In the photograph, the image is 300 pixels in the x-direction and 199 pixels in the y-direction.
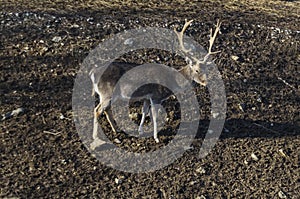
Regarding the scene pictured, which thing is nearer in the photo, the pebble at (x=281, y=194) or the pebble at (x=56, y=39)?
the pebble at (x=281, y=194)

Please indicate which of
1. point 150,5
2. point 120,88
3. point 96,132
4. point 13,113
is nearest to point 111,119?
point 96,132

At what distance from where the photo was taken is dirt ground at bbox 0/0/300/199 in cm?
599

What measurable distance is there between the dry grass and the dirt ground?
2 cm

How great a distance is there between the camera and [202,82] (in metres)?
6.78

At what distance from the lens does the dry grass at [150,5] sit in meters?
8.99

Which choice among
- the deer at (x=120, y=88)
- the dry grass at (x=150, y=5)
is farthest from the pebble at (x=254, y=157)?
the dry grass at (x=150, y=5)

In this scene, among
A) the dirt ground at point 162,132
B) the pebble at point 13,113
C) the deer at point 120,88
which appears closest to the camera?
the dirt ground at point 162,132

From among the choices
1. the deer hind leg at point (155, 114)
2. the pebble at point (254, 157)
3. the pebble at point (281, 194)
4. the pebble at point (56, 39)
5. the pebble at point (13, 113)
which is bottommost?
the pebble at point (13, 113)

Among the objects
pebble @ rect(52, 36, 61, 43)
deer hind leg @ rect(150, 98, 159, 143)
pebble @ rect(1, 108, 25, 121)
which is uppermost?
deer hind leg @ rect(150, 98, 159, 143)

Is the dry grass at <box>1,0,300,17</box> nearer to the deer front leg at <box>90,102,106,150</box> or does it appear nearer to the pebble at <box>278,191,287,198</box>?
the deer front leg at <box>90,102,106,150</box>

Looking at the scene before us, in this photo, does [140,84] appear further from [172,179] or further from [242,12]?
[242,12]

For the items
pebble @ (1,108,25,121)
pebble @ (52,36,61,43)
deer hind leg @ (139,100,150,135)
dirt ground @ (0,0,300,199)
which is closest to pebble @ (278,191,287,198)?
dirt ground @ (0,0,300,199)

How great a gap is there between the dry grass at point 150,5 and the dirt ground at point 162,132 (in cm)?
2

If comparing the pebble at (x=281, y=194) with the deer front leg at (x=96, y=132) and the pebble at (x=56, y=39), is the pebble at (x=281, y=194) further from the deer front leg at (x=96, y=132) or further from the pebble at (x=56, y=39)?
the pebble at (x=56, y=39)
